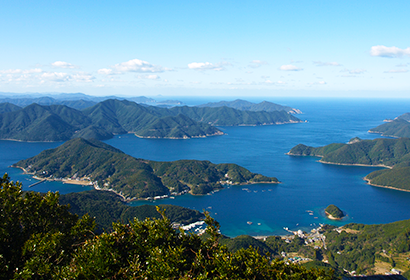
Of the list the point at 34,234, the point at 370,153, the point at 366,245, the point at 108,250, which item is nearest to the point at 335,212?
the point at 366,245

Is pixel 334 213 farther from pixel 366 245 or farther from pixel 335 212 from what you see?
pixel 366 245

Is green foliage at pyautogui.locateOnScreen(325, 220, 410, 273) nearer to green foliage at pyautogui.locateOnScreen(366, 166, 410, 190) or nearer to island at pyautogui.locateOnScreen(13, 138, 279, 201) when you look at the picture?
island at pyautogui.locateOnScreen(13, 138, 279, 201)

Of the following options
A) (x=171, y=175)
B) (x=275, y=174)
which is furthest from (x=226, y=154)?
(x=171, y=175)

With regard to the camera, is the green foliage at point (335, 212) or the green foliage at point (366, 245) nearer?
the green foliage at point (366, 245)

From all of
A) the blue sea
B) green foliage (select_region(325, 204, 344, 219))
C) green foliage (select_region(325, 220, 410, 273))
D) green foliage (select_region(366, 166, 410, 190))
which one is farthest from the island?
green foliage (select_region(325, 220, 410, 273))

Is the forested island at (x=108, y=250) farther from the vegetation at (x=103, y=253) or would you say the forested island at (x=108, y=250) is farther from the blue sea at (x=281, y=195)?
the blue sea at (x=281, y=195)

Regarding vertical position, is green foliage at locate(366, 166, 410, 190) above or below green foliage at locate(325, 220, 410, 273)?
above

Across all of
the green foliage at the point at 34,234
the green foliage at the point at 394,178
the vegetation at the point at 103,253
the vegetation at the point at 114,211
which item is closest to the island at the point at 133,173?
the vegetation at the point at 114,211
